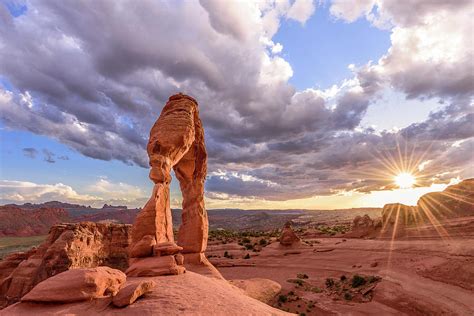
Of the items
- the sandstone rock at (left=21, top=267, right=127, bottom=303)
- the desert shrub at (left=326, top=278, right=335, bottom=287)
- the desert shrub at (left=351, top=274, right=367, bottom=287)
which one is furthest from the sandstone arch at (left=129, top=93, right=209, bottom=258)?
the desert shrub at (left=351, top=274, right=367, bottom=287)

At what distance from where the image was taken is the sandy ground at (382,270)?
17578 mm

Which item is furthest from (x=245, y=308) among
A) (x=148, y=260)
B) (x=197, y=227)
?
(x=197, y=227)

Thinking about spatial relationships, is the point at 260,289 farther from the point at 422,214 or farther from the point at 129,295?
the point at 422,214

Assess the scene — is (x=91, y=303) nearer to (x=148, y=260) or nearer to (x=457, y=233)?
(x=148, y=260)

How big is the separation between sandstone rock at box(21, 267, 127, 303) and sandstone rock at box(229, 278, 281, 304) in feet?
38.0

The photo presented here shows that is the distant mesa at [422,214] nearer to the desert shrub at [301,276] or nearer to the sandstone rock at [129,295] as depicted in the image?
the desert shrub at [301,276]

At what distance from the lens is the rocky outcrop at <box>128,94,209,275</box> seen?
49.0 ft

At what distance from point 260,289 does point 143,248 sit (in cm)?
1000

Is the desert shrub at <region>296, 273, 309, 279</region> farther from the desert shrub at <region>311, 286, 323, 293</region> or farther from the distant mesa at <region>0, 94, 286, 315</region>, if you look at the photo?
the distant mesa at <region>0, 94, 286, 315</region>

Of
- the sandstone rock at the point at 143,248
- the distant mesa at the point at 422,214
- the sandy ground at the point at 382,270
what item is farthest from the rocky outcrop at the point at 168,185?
the distant mesa at the point at 422,214

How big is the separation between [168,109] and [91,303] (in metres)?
14.1

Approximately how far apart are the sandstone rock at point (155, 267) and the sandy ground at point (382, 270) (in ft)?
31.9

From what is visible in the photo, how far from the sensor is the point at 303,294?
70.9 ft

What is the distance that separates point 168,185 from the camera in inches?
704
